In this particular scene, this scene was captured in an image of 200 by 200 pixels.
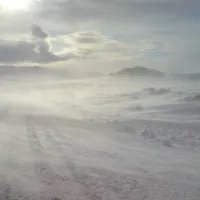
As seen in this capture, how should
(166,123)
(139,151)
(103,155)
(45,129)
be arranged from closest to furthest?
(103,155), (139,151), (45,129), (166,123)

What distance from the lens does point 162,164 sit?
13.2 metres

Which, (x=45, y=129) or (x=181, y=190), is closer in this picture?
(x=181, y=190)

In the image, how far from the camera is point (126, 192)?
972 cm

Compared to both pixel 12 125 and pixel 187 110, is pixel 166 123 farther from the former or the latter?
pixel 12 125

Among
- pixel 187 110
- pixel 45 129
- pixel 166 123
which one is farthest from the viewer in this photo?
pixel 187 110

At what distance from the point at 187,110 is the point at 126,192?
75.3 ft

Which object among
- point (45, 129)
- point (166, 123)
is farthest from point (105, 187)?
point (166, 123)

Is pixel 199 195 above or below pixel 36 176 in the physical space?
below

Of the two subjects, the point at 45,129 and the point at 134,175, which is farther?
the point at 45,129

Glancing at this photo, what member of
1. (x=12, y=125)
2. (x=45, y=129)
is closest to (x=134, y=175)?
(x=45, y=129)

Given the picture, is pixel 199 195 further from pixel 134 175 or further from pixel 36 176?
pixel 36 176

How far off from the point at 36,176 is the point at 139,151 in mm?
6222

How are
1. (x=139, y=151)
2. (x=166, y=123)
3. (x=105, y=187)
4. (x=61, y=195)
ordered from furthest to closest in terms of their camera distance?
(x=166, y=123) < (x=139, y=151) < (x=105, y=187) < (x=61, y=195)

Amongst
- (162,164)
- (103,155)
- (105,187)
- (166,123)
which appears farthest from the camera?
(166,123)
